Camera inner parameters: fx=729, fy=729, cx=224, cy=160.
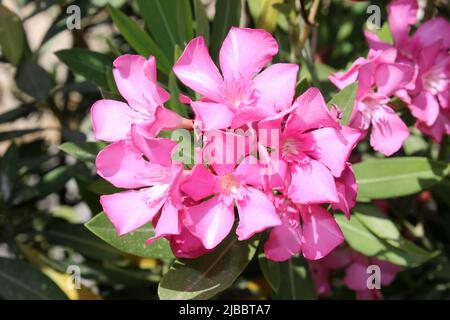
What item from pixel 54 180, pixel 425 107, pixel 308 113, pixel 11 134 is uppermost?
pixel 308 113

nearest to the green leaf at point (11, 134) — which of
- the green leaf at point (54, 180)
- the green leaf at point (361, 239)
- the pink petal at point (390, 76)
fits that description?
the green leaf at point (54, 180)

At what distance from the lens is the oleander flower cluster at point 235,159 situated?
1.04 meters

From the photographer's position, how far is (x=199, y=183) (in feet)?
3.43

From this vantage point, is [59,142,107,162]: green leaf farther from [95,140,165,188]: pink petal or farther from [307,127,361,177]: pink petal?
[307,127,361,177]: pink petal

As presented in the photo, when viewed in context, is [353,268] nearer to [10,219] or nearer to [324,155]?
[324,155]

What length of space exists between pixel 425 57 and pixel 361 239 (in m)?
0.38

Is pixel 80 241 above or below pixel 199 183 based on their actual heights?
below

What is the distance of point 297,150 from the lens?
1.09 metres

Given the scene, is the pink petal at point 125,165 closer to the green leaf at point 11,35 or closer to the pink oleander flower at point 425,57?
the pink oleander flower at point 425,57

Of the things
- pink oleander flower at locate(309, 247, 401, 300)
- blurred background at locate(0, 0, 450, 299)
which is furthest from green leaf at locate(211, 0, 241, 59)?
→ pink oleander flower at locate(309, 247, 401, 300)

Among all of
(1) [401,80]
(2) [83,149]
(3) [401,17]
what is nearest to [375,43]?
(3) [401,17]

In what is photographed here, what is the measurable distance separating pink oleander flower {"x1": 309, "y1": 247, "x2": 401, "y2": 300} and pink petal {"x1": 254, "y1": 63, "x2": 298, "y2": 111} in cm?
68

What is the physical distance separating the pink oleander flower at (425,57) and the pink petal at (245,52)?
0.39 metres

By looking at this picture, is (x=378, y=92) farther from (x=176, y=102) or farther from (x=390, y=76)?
(x=176, y=102)
